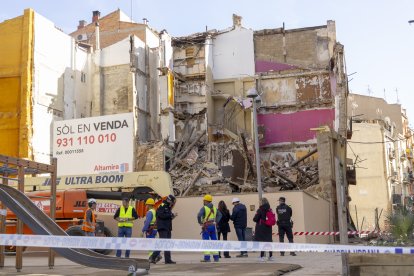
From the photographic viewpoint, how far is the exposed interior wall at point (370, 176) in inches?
2012

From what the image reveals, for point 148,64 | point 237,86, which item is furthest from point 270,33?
point 148,64

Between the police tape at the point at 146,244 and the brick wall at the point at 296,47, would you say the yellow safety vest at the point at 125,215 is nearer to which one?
the police tape at the point at 146,244

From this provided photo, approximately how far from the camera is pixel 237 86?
135 ft

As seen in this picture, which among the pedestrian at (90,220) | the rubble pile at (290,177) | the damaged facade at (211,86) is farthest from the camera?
the damaged facade at (211,86)

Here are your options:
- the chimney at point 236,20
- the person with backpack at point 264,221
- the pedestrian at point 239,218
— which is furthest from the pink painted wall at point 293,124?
the person with backpack at point 264,221

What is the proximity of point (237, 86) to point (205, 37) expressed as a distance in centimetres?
448

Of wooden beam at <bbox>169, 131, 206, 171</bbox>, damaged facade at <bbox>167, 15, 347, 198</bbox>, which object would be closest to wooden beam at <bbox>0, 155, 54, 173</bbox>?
wooden beam at <bbox>169, 131, 206, 171</bbox>

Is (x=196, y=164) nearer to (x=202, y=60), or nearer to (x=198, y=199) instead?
(x=202, y=60)

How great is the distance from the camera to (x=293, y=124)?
130 ft

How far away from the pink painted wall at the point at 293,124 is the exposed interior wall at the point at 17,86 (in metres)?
16.6

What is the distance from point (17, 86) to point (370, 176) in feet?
110

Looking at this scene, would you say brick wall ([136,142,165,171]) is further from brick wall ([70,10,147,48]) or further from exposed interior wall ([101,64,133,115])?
brick wall ([70,10,147,48])

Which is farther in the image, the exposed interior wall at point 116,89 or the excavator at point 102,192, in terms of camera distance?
the exposed interior wall at point 116,89

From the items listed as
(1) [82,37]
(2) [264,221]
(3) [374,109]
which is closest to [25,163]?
(2) [264,221]
